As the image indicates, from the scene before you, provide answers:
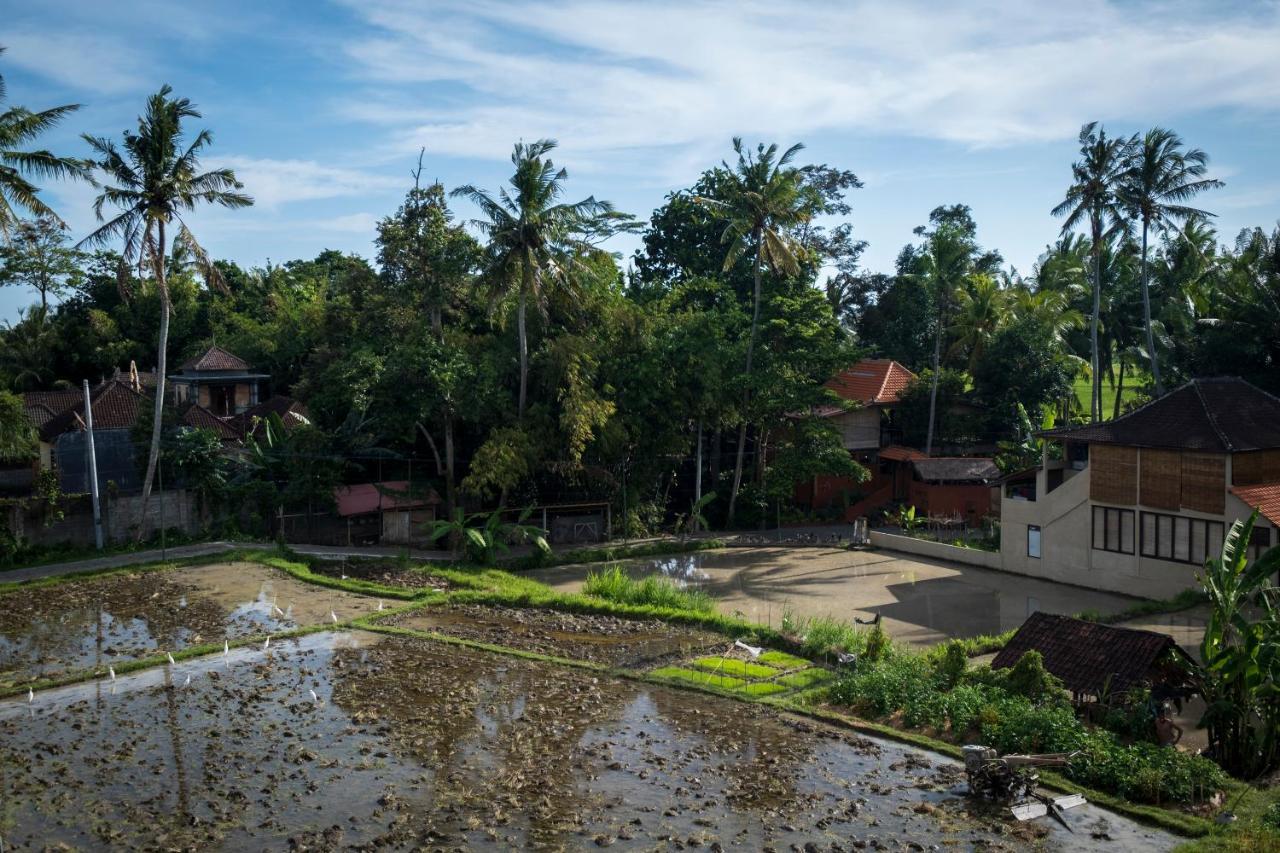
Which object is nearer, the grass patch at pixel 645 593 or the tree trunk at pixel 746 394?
the grass patch at pixel 645 593

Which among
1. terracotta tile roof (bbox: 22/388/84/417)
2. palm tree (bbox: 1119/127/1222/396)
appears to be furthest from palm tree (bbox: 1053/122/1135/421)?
terracotta tile roof (bbox: 22/388/84/417)

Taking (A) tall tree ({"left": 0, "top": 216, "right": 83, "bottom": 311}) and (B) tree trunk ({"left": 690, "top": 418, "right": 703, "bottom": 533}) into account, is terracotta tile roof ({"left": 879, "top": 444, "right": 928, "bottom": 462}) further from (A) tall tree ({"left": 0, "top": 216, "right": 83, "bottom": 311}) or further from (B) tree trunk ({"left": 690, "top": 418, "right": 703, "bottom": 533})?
(A) tall tree ({"left": 0, "top": 216, "right": 83, "bottom": 311})

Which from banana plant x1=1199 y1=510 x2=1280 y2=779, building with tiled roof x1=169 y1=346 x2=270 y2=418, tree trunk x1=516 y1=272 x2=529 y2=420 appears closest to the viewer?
banana plant x1=1199 y1=510 x2=1280 y2=779

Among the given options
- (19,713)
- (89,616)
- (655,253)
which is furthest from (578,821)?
(655,253)

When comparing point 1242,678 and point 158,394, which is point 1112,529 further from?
point 158,394

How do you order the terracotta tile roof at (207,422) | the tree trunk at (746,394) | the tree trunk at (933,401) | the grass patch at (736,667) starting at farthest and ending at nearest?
the tree trunk at (933,401), the tree trunk at (746,394), the terracotta tile roof at (207,422), the grass patch at (736,667)

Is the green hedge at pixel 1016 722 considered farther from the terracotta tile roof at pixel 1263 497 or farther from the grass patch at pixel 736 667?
the terracotta tile roof at pixel 1263 497

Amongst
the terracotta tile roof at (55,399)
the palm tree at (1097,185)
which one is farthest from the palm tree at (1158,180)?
the terracotta tile roof at (55,399)
